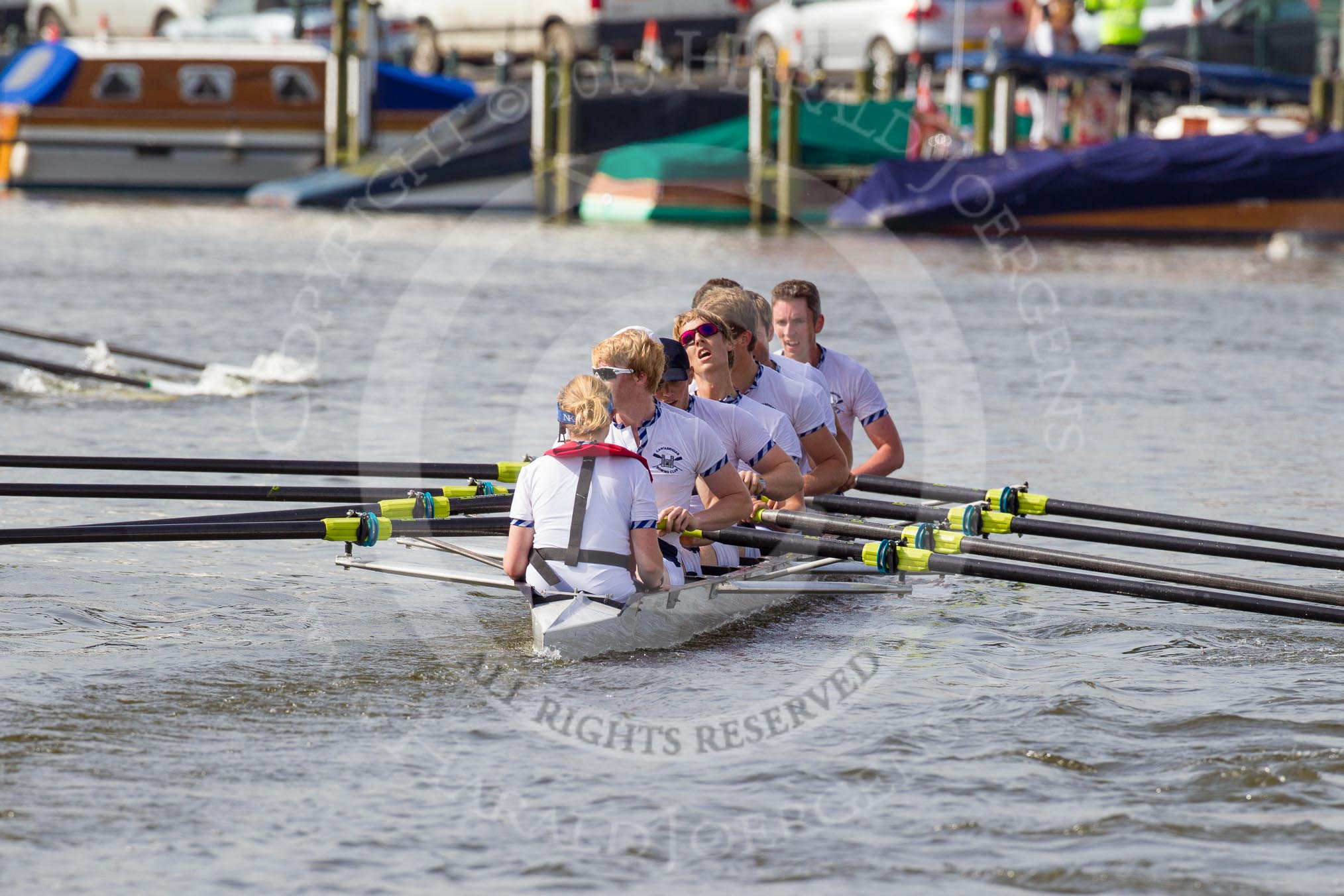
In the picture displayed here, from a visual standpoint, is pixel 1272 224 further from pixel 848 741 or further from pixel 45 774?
pixel 45 774

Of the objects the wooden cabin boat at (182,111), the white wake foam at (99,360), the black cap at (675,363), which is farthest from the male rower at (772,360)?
the wooden cabin boat at (182,111)

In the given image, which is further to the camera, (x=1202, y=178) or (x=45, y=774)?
(x=1202, y=178)

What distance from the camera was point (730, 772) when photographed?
5.95 meters

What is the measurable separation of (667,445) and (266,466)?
2.37 meters

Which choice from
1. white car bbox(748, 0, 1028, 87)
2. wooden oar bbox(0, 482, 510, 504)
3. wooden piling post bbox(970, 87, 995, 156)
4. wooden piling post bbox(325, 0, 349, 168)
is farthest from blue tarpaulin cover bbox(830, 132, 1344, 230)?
wooden oar bbox(0, 482, 510, 504)

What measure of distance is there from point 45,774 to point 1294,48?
28.6 meters

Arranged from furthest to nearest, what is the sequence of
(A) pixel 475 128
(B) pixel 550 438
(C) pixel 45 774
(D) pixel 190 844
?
(A) pixel 475 128 < (B) pixel 550 438 < (C) pixel 45 774 < (D) pixel 190 844

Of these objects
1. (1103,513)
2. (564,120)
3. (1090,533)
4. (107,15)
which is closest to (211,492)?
(1090,533)

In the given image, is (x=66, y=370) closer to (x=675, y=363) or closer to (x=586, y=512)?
(x=675, y=363)

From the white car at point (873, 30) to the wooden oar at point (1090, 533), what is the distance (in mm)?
21801

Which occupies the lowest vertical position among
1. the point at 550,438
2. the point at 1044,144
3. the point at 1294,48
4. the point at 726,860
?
the point at 726,860

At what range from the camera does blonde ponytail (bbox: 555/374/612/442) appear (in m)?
6.68

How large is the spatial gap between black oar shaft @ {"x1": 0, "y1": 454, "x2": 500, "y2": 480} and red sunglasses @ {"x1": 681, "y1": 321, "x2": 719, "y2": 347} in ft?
5.14

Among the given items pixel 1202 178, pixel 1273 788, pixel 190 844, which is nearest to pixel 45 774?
pixel 190 844
